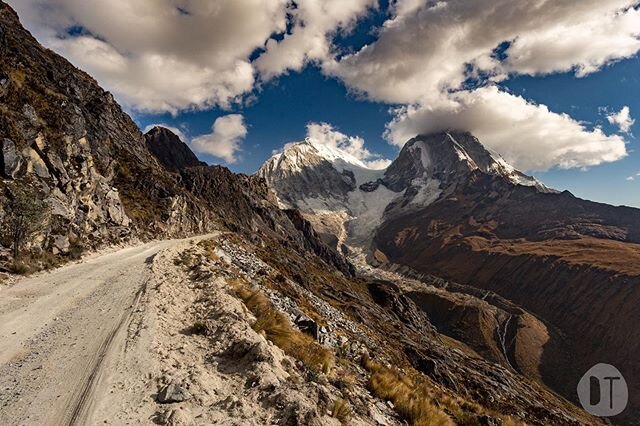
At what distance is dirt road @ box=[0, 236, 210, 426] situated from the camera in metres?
8.78

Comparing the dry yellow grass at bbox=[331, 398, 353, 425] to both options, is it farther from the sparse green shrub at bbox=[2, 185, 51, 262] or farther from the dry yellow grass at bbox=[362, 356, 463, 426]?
the sparse green shrub at bbox=[2, 185, 51, 262]

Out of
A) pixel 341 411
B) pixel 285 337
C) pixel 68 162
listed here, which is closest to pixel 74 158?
pixel 68 162

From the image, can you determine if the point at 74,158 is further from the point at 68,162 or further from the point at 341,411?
the point at 341,411

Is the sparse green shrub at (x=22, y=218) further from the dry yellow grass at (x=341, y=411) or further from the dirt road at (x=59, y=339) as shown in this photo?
the dry yellow grass at (x=341, y=411)

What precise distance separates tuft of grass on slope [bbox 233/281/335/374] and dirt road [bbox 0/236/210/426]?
5.14 meters

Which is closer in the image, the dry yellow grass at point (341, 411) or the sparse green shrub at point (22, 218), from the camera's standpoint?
the dry yellow grass at point (341, 411)

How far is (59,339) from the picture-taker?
12.7m

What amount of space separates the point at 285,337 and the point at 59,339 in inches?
306

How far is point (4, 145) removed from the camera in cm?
3094

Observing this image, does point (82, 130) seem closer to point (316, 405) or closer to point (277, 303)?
point (277, 303)

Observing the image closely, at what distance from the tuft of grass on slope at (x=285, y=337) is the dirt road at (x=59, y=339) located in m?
5.14

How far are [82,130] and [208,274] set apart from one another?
38.8 metres

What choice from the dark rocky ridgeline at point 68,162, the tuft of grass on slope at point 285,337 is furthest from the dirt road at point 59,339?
the dark rocky ridgeline at point 68,162

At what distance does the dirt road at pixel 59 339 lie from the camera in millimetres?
8781
